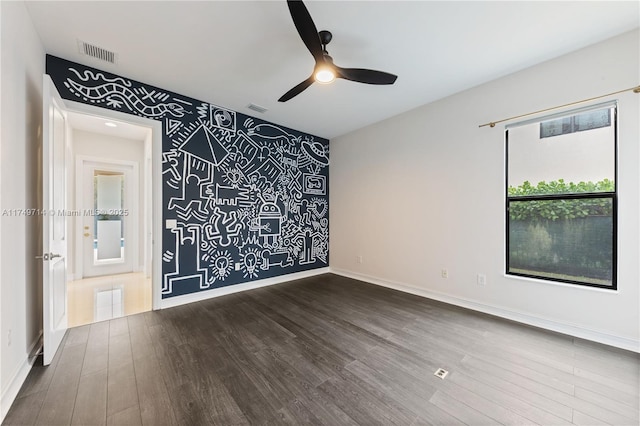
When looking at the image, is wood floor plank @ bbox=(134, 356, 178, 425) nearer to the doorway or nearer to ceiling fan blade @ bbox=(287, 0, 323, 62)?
the doorway

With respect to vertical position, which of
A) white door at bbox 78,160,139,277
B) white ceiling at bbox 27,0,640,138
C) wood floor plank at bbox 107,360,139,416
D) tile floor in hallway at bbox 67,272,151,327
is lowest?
tile floor in hallway at bbox 67,272,151,327

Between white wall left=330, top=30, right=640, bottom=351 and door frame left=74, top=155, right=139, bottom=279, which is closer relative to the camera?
white wall left=330, top=30, right=640, bottom=351

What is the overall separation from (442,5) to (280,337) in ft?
10.6

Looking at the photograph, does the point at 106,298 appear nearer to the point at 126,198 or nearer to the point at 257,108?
the point at 126,198

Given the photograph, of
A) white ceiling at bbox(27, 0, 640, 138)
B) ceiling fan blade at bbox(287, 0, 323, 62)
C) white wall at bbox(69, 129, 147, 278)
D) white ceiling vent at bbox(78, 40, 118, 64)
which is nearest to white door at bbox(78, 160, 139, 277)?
white wall at bbox(69, 129, 147, 278)

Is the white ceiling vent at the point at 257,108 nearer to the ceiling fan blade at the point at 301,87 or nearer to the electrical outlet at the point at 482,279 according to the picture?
the ceiling fan blade at the point at 301,87

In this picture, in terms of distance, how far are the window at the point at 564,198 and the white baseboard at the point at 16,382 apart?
4.46m

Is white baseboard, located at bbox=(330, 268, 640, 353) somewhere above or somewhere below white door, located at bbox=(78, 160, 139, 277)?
below

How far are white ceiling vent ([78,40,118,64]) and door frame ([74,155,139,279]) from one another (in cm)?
308

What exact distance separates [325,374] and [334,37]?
2.92 m

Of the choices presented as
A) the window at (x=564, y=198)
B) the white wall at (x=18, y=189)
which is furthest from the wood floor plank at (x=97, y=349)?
the window at (x=564, y=198)

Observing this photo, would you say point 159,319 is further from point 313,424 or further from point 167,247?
point 313,424

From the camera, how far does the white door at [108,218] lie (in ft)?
15.7

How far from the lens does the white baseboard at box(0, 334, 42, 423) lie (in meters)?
1.49
